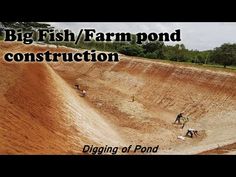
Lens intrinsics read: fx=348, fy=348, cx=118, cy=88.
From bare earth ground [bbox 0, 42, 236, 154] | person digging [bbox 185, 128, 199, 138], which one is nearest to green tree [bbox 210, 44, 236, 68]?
bare earth ground [bbox 0, 42, 236, 154]

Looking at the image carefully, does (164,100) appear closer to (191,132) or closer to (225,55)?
(191,132)

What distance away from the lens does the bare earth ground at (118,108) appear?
16031mm

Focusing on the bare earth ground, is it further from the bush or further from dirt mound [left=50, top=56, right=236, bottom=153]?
the bush

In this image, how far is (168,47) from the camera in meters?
69.3

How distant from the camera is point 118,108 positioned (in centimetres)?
3070

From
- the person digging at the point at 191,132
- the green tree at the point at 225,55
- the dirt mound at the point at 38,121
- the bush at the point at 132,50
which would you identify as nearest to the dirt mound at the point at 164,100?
the person digging at the point at 191,132

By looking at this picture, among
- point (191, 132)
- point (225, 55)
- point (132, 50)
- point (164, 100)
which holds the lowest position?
point (164, 100)

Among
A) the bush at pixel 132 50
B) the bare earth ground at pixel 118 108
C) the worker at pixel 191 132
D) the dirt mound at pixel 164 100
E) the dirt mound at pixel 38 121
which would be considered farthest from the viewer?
the bush at pixel 132 50

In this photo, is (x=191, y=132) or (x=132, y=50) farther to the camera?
(x=132, y=50)

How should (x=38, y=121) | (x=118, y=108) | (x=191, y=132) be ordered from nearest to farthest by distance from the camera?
(x=38, y=121)
(x=191, y=132)
(x=118, y=108)

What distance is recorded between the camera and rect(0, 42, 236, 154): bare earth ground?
52.6 ft

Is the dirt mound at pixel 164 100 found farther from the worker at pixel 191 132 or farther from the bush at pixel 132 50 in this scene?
the bush at pixel 132 50

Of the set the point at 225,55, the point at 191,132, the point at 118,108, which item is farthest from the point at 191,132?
the point at 225,55
